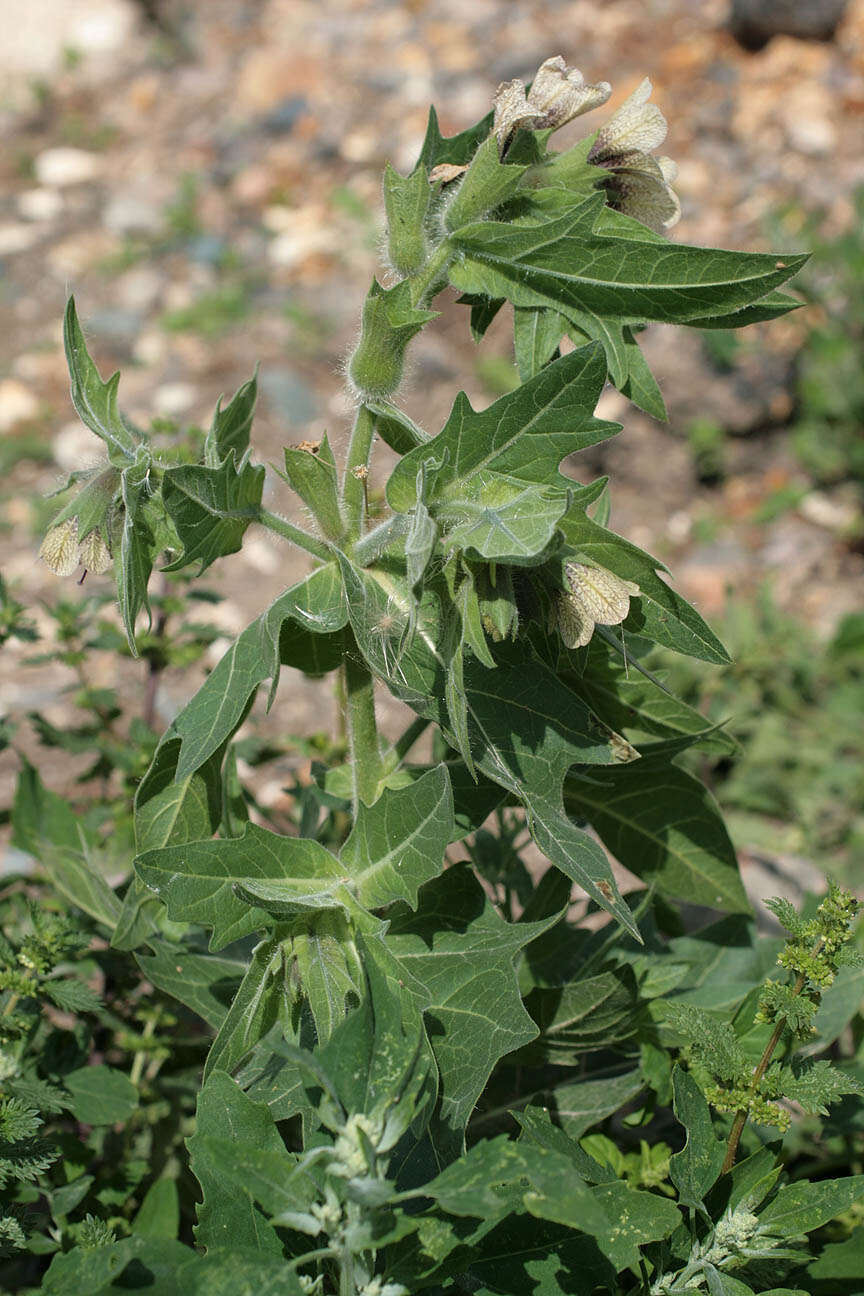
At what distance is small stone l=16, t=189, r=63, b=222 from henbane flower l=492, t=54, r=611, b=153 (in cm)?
609

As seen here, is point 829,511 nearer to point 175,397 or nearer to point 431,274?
point 175,397

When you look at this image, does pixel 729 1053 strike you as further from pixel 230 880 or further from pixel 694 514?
pixel 694 514

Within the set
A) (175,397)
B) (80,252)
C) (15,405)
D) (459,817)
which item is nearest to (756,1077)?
(459,817)

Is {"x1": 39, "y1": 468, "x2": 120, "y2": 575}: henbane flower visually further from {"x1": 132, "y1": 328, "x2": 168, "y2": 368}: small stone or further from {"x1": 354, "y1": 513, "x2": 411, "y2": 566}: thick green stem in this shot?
{"x1": 132, "y1": 328, "x2": 168, "y2": 368}: small stone

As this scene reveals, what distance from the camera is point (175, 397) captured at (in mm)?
5703

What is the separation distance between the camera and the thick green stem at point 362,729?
78.3 inches

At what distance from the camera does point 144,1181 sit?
235cm

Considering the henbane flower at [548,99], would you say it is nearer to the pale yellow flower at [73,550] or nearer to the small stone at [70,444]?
the pale yellow flower at [73,550]

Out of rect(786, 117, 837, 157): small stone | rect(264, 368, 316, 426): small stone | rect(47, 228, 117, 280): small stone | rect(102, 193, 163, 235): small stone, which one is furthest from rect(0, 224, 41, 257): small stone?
rect(786, 117, 837, 157): small stone

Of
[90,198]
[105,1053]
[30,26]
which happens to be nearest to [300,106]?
[90,198]

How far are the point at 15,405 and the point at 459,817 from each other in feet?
15.5

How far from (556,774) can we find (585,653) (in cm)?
20

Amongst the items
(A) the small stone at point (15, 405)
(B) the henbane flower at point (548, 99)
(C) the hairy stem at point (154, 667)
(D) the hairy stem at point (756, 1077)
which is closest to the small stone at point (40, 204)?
(A) the small stone at point (15, 405)

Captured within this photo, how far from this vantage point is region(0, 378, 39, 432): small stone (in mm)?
5797
